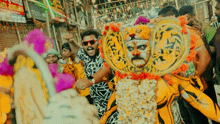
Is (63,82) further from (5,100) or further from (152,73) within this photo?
(152,73)

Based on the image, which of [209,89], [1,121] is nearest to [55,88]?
[1,121]

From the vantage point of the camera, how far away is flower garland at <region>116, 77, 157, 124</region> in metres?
1.85

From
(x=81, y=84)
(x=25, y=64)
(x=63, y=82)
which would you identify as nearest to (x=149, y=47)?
(x=81, y=84)

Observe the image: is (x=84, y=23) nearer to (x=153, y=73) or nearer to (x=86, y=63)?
(x=86, y=63)

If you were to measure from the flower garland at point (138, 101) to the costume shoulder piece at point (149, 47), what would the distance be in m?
0.12

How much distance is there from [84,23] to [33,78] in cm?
1583

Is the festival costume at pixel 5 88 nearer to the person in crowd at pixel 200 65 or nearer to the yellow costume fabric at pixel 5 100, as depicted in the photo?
the yellow costume fabric at pixel 5 100

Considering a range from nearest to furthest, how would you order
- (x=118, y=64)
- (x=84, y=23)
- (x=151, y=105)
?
1. (x=151, y=105)
2. (x=118, y=64)
3. (x=84, y=23)

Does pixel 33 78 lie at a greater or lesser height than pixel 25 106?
greater

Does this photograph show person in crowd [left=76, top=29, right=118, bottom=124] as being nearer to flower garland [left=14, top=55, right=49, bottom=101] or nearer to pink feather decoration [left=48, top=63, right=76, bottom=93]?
pink feather decoration [left=48, top=63, right=76, bottom=93]

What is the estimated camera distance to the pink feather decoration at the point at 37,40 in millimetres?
1316

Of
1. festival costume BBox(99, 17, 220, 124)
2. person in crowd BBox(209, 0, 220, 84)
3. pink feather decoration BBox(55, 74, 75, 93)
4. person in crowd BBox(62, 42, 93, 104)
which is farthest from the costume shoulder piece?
person in crowd BBox(62, 42, 93, 104)

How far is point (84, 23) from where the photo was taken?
16750 mm

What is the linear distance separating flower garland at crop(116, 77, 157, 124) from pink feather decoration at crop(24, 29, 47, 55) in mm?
862
